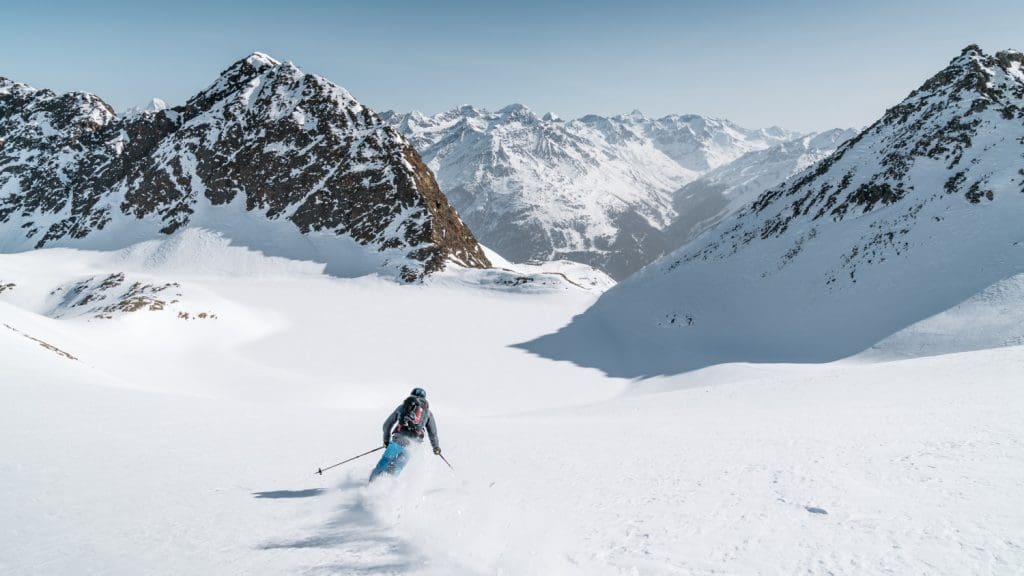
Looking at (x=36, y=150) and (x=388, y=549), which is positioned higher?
(x=36, y=150)

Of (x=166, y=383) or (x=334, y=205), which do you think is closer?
(x=166, y=383)

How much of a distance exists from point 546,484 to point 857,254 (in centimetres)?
4225

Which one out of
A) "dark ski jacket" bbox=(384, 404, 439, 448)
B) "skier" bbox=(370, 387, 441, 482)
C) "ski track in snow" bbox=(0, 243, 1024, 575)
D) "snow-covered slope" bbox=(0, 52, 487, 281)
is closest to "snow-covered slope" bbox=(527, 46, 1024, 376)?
"ski track in snow" bbox=(0, 243, 1024, 575)

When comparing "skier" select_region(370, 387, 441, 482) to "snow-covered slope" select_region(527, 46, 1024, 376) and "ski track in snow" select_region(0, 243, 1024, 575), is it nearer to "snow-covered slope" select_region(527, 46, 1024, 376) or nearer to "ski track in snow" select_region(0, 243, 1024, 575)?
"ski track in snow" select_region(0, 243, 1024, 575)

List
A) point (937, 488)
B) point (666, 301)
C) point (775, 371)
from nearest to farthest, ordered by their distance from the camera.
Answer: point (937, 488), point (775, 371), point (666, 301)

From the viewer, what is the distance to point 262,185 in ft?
274

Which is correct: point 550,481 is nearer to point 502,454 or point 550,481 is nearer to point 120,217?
point 502,454

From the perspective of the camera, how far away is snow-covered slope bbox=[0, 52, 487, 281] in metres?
76.5

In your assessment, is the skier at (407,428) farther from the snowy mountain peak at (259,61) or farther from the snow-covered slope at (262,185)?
the snowy mountain peak at (259,61)

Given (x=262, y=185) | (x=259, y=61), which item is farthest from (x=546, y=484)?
(x=259, y=61)

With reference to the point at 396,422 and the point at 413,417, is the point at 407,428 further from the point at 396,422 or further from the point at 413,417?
the point at 396,422

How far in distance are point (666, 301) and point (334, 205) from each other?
5668 cm

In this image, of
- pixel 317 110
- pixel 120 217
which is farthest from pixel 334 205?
pixel 120 217

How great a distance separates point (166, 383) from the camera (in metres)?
26.9
